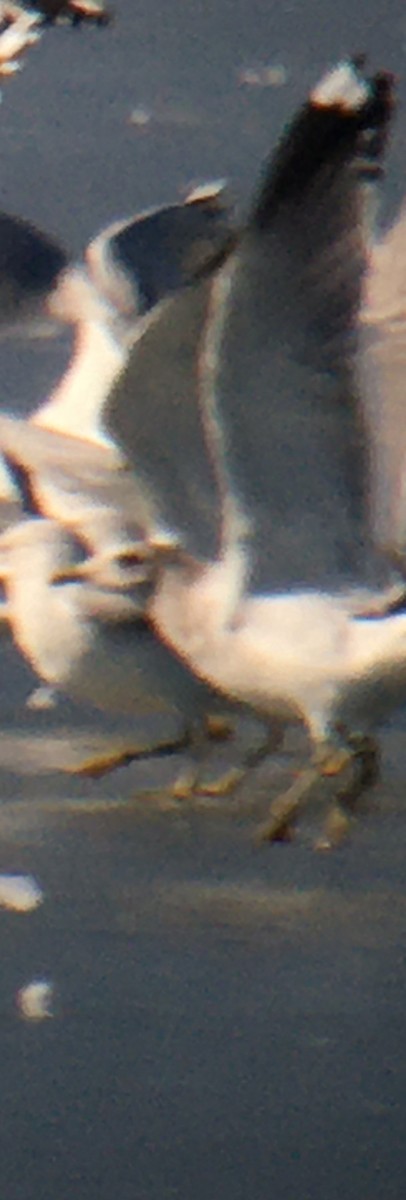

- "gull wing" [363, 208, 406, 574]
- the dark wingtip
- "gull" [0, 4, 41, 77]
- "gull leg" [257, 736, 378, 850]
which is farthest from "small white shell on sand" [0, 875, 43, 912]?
"gull" [0, 4, 41, 77]

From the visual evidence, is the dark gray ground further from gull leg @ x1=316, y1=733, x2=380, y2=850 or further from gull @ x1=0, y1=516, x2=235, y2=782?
gull @ x1=0, y1=516, x2=235, y2=782

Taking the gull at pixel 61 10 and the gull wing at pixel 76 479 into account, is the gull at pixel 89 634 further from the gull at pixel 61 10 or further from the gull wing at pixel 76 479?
the gull at pixel 61 10

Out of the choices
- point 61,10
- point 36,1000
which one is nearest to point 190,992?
point 36,1000

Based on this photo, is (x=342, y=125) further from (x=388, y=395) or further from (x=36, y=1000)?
(x=36, y=1000)

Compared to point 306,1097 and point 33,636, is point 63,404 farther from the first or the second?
point 306,1097

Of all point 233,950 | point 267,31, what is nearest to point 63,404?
point 233,950

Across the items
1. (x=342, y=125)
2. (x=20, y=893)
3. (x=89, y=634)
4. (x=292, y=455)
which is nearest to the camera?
(x=342, y=125)
